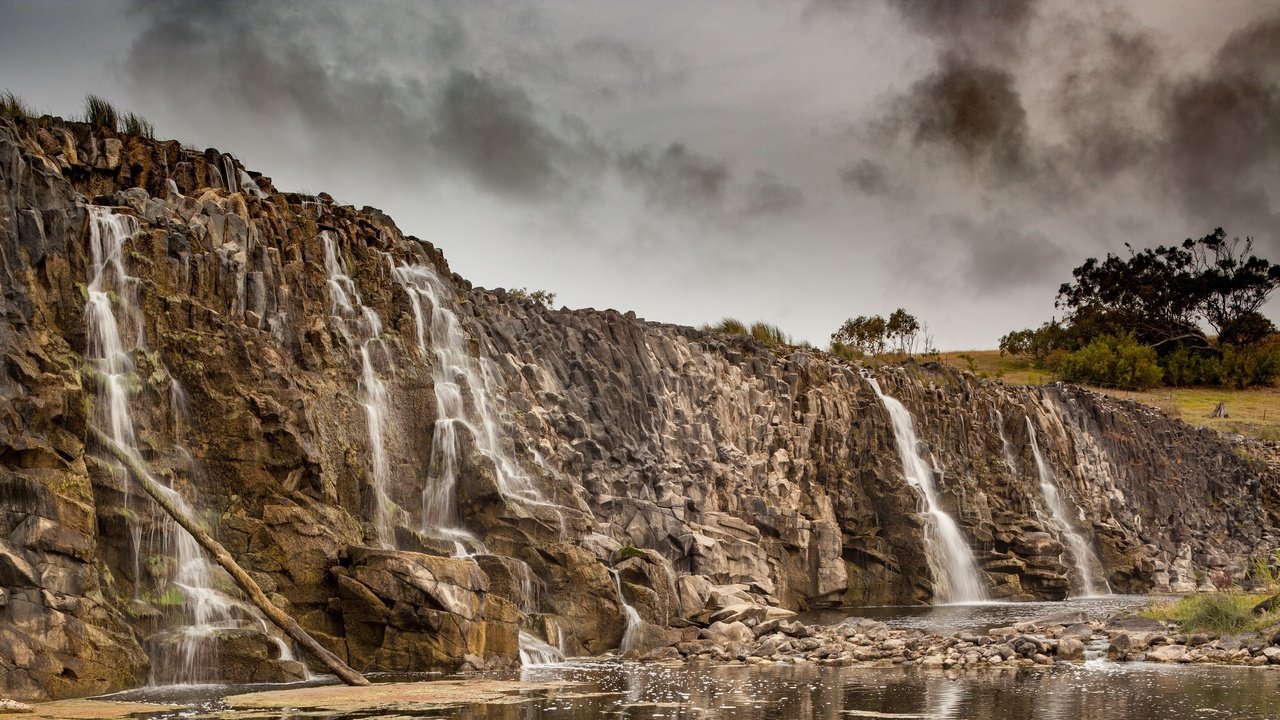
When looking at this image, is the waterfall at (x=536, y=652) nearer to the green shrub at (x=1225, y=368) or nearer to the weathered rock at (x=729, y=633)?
the weathered rock at (x=729, y=633)

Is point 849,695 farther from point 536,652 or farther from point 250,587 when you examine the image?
point 250,587

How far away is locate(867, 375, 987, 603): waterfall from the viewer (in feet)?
194

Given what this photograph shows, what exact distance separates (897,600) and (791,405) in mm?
12197

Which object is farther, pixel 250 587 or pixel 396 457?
pixel 396 457

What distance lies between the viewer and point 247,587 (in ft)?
92.0

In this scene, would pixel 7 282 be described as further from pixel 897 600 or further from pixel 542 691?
pixel 897 600

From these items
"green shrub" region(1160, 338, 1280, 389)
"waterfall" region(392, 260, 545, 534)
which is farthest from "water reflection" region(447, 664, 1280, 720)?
"green shrub" region(1160, 338, 1280, 389)

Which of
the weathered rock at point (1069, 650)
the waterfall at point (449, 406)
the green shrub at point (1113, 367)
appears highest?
the green shrub at point (1113, 367)

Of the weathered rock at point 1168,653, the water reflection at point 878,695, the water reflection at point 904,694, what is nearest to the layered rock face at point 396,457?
the water reflection at point 878,695

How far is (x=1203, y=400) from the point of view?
370 feet

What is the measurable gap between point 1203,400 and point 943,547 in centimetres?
6569

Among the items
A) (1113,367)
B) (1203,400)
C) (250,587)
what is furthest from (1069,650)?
(1203,400)

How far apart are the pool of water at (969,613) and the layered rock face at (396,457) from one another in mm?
2582

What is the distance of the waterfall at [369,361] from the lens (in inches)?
1454
